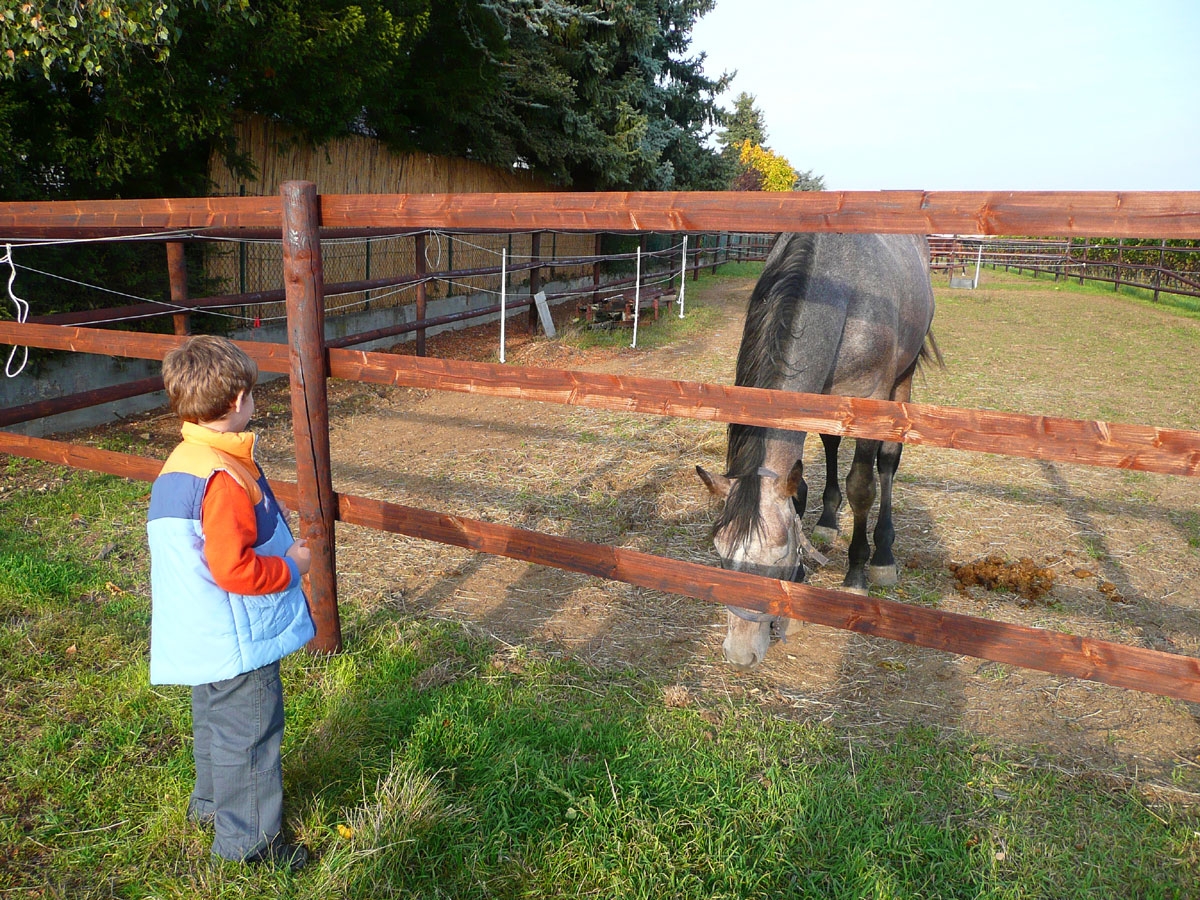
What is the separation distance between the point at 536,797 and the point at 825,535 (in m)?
3.12

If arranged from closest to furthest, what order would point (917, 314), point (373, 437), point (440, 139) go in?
point (917, 314)
point (373, 437)
point (440, 139)

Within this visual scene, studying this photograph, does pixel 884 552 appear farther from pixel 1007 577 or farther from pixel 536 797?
pixel 536 797

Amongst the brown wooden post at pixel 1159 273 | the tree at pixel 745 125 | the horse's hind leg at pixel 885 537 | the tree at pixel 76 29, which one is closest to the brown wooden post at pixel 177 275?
the tree at pixel 76 29

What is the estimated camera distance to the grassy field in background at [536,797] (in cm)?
201

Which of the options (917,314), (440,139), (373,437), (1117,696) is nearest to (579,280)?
(440,139)

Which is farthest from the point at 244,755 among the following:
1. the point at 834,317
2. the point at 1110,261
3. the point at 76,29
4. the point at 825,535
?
the point at 1110,261

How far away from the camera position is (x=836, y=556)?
15.3ft

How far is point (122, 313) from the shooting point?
599 centimetres

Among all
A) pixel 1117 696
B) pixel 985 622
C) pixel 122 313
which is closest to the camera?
pixel 985 622

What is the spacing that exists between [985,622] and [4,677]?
343cm

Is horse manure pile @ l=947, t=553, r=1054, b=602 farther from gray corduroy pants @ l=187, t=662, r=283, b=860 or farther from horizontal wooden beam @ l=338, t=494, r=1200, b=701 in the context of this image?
gray corduroy pants @ l=187, t=662, r=283, b=860

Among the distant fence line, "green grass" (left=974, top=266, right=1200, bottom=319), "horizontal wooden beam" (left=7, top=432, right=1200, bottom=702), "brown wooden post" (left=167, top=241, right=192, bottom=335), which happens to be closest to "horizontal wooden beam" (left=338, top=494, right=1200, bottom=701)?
"horizontal wooden beam" (left=7, top=432, right=1200, bottom=702)

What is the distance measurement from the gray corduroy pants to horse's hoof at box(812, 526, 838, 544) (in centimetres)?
363

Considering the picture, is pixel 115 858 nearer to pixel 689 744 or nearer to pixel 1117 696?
pixel 689 744
